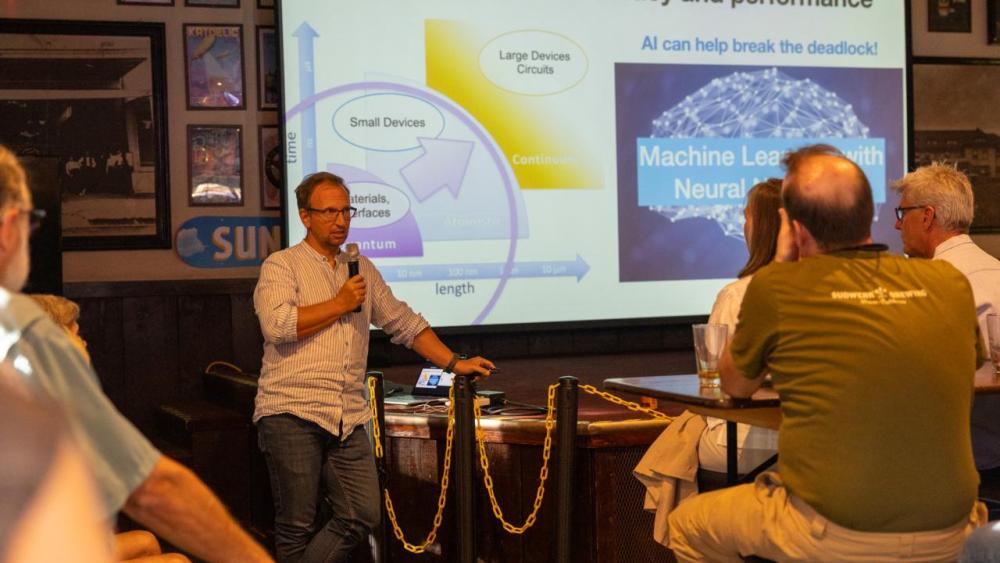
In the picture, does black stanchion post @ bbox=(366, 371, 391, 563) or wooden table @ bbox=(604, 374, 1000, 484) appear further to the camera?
black stanchion post @ bbox=(366, 371, 391, 563)

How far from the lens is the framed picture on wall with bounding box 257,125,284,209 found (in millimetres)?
5477

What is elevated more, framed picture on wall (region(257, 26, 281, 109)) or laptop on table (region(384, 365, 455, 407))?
framed picture on wall (region(257, 26, 281, 109))

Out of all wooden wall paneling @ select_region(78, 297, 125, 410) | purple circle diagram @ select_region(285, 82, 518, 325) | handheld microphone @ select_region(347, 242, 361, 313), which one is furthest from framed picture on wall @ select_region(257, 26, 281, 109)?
handheld microphone @ select_region(347, 242, 361, 313)

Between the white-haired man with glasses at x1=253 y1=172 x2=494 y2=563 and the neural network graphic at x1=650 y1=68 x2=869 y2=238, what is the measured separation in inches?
91.3

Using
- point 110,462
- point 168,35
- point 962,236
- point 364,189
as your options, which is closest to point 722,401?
point 110,462

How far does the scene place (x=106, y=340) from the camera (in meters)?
5.33

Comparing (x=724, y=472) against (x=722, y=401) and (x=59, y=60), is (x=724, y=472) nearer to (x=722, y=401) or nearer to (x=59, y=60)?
(x=722, y=401)

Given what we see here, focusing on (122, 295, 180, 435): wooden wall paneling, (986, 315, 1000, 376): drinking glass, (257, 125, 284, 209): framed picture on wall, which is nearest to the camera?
(986, 315, 1000, 376): drinking glass

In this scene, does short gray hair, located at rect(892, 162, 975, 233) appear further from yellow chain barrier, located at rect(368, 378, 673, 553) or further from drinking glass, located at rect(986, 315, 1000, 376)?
yellow chain barrier, located at rect(368, 378, 673, 553)

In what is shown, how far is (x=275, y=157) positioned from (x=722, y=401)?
349 cm

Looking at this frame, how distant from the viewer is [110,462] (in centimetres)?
134

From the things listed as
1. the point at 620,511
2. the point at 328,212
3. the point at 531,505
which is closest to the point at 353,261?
the point at 328,212

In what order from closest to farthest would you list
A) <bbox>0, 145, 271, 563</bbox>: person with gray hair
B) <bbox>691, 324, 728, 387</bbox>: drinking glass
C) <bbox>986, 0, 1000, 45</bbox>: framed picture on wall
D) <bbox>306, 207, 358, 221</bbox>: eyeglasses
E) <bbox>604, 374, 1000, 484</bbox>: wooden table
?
1. <bbox>0, 145, 271, 563</bbox>: person with gray hair
2. <bbox>604, 374, 1000, 484</bbox>: wooden table
3. <bbox>691, 324, 728, 387</bbox>: drinking glass
4. <bbox>306, 207, 358, 221</bbox>: eyeglasses
5. <bbox>986, 0, 1000, 45</bbox>: framed picture on wall

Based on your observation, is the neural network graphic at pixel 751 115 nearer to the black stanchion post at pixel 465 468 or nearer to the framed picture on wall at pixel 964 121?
the framed picture on wall at pixel 964 121
